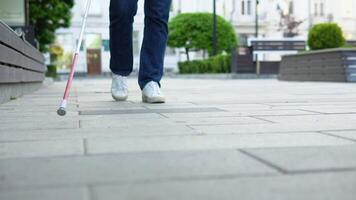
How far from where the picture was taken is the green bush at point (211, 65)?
2702cm

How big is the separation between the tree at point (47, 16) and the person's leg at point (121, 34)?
15396 millimetres

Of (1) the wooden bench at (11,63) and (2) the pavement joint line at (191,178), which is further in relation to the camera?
(1) the wooden bench at (11,63)

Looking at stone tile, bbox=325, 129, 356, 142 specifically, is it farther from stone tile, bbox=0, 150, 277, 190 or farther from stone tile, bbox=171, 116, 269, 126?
stone tile, bbox=0, 150, 277, 190

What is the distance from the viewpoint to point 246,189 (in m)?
1.62

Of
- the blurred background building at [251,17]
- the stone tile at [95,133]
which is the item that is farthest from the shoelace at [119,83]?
the blurred background building at [251,17]

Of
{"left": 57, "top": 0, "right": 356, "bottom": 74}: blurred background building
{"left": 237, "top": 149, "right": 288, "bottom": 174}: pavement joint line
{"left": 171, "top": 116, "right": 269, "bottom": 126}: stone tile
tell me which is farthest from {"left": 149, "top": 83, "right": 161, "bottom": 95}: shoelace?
{"left": 57, "top": 0, "right": 356, "bottom": 74}: blurred background building

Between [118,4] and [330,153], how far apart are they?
3.12m

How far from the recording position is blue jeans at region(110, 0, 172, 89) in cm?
495

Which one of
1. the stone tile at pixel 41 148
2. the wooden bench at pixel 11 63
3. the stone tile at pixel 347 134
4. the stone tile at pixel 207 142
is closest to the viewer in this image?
the stone tile at pixel 41 148

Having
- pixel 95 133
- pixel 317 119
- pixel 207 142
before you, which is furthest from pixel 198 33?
pixel 207 142

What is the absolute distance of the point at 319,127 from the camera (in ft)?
10.0

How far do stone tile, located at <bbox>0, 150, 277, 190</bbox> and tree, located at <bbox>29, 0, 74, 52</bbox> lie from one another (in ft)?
60.8

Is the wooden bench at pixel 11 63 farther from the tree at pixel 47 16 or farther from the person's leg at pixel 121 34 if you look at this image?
the tree at pixel 47 16

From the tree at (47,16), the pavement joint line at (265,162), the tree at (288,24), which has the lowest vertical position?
the pavement joint line at (265,162)
